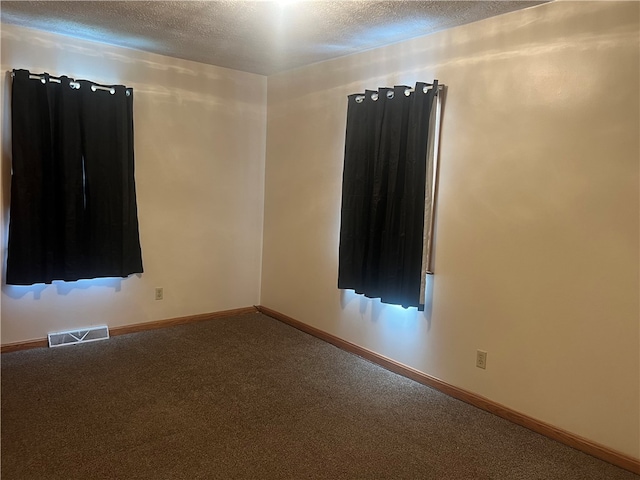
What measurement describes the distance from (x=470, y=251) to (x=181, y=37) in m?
2.57

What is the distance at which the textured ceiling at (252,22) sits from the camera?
8.72ft

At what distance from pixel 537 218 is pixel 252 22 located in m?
2.14

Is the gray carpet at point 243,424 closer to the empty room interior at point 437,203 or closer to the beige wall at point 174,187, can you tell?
the empty room interior at point 437,203

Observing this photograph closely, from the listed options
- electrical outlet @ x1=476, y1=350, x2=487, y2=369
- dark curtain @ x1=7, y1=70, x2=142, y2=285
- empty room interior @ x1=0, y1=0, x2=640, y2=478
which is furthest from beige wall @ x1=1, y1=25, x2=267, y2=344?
electrical outlet @ x1=476, y1=350, x2=487, y2=369

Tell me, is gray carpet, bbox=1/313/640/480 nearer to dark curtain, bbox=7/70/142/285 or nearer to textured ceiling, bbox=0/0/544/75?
dark curtain, bbox=7/70/142/285

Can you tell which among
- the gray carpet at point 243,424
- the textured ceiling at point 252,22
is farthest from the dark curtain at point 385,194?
the gray carpet at point 243,424

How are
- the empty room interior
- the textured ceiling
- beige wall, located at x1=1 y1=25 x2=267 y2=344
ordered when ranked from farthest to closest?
beige wall, located at x1=1 y1=25 x2=267 y2=344 < the textured ceiling < the empty room interior

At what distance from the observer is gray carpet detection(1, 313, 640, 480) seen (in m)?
2.17

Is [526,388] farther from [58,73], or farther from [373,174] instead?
[58,73]

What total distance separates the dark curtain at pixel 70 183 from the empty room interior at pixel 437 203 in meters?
A: 0.13

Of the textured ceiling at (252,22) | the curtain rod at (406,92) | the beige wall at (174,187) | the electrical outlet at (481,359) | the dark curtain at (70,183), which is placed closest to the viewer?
the textured ceiling at (252,22)

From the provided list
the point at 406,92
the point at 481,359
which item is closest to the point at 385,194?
the point at 406,92

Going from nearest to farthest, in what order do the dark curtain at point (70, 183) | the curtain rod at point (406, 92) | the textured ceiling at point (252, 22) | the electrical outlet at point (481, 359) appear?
the textured ceiling at point (252, 22)
the electrical outlet at point (481, 359)
the curtain rod at point (406, 92)
the dark curtain at point (70, 183)

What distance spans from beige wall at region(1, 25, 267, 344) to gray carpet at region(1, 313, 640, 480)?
44 centimetres
